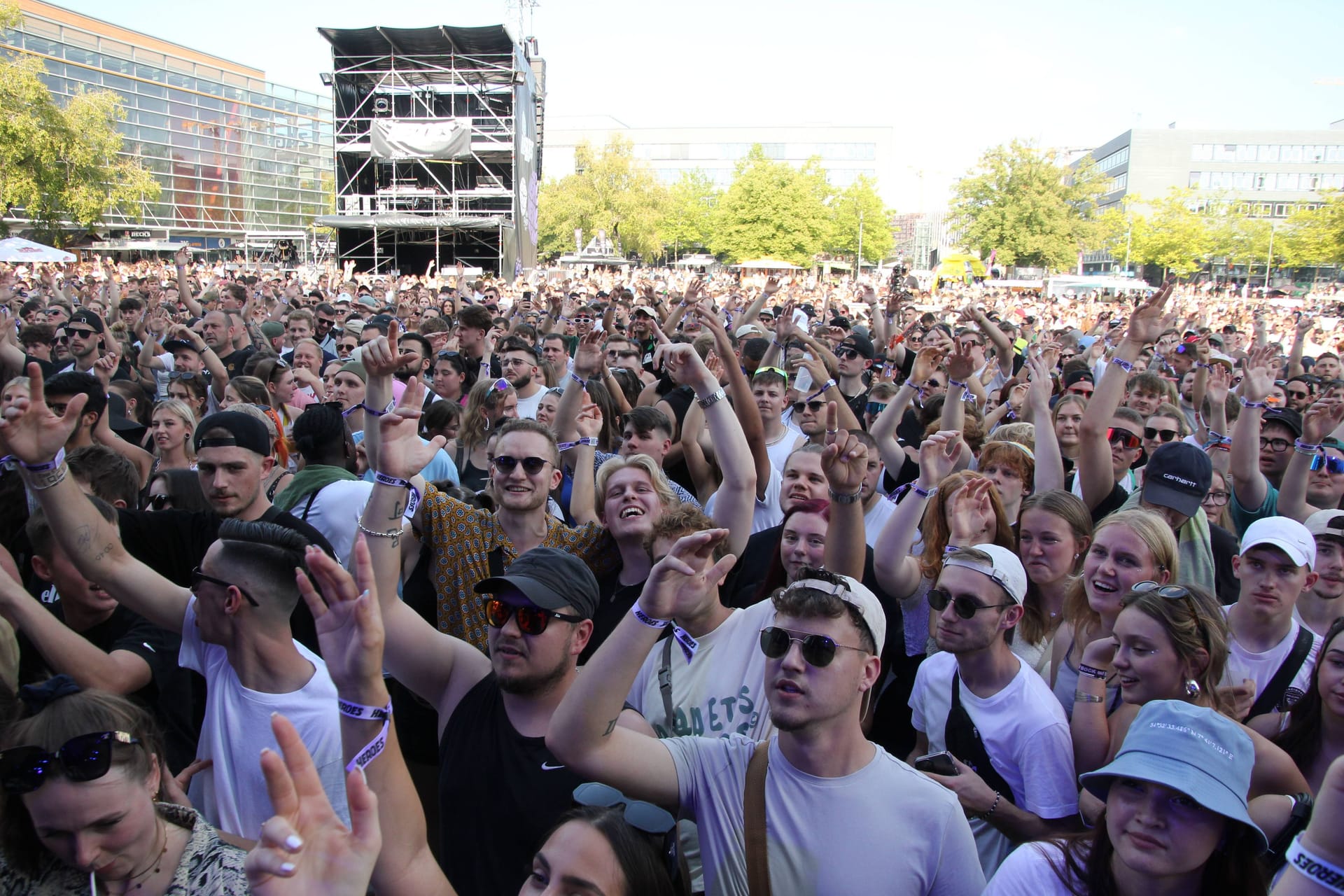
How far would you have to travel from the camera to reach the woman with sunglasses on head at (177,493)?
4223mm

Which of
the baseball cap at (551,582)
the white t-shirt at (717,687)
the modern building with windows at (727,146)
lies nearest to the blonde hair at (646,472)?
the white t-shirt at (717,687)

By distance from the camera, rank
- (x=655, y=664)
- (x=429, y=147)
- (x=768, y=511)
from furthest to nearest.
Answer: (x=429, y=147)
(x=768, y=511)
(x=655, y=664)

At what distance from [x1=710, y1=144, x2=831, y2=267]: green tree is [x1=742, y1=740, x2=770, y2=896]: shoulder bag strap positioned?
193ft

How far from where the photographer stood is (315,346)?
8000 mm

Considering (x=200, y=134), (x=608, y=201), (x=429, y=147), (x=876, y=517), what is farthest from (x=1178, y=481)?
(x=200, y=134)

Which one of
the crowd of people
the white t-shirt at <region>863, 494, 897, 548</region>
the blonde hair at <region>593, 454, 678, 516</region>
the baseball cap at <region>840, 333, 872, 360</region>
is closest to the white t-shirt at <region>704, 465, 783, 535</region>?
the crowd of people

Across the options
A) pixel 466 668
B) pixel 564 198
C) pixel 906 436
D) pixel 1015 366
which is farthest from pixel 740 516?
pixel 564 198

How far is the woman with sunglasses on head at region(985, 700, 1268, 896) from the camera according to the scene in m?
1.88

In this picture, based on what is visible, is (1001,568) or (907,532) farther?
(907,532)

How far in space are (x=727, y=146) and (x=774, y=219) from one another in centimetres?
5456

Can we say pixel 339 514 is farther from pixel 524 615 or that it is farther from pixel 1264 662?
pixel 1264 662

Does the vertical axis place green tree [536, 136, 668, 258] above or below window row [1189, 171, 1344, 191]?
below

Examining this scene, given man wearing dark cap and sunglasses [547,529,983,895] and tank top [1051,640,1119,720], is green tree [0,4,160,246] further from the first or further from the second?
tank top [1051,640,1119,720]

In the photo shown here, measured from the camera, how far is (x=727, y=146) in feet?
360
